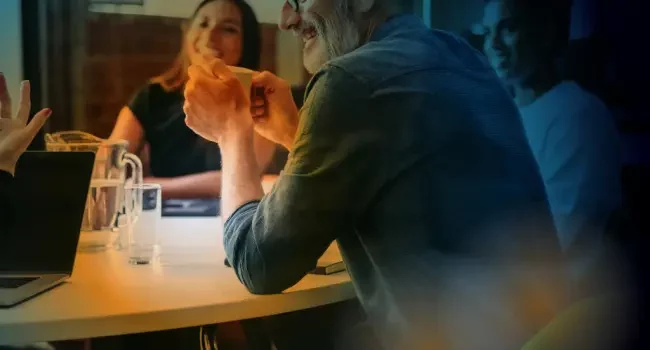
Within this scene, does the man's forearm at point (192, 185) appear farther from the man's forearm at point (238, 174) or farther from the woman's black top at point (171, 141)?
the man's forearm at point (238, 174)

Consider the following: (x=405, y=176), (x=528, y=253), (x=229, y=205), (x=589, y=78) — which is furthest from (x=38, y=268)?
(x=589, y=78)

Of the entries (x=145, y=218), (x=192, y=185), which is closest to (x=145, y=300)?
(x=145, y=218)

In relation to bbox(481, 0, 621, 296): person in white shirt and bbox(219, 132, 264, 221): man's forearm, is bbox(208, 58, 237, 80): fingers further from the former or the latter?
bbox(481, 0, 621, 296): person in white shirt

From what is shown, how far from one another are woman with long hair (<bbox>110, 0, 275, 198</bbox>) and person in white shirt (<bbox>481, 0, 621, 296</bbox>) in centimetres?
63

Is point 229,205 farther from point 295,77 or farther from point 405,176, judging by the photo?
point 295,77

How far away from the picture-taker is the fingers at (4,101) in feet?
4.12

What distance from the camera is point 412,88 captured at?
0.87 metres

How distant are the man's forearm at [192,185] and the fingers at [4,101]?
12.6 inches

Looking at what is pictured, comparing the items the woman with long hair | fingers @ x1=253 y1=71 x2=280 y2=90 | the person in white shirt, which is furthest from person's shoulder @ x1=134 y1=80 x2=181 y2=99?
the person in white shirt

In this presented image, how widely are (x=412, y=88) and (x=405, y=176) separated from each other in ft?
0.32

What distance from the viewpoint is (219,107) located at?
1.13 metres

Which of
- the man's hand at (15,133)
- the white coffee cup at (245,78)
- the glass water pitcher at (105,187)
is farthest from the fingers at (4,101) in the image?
the white coffee cup at (245,78)

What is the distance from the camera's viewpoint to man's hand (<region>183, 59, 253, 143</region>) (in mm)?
1120

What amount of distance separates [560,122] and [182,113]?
0.83 meters
